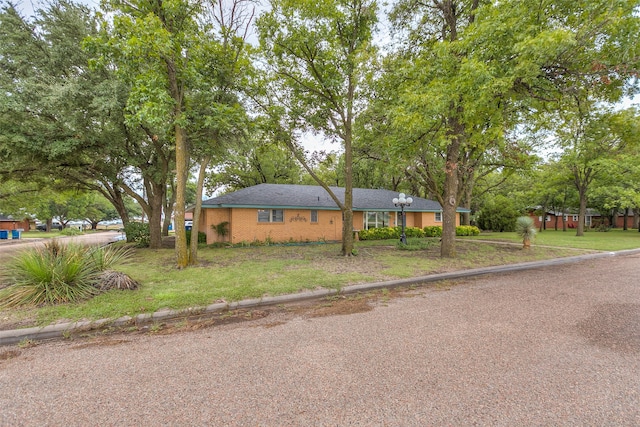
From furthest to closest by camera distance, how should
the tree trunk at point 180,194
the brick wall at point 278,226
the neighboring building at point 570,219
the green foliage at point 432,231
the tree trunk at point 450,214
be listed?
the neighboring building at point 570,219, the green foliage at point 432,231, the brick wall at point 278,226, the tree trunk at point 450,214, the tree trunk at point 180,194

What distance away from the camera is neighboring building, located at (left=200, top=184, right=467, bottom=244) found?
15.7 metres

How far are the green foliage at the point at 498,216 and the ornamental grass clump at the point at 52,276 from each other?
96.5 feet

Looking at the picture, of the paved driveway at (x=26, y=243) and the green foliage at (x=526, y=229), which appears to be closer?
the paved driveway at (x=26, y=243)

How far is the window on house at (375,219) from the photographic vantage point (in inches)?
783

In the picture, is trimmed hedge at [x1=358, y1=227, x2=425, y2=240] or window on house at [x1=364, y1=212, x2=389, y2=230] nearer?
trimmed hedge at [x1=358, y1=227, x2=425, y2=240]

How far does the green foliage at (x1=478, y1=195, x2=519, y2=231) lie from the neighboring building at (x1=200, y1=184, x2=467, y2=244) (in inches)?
392

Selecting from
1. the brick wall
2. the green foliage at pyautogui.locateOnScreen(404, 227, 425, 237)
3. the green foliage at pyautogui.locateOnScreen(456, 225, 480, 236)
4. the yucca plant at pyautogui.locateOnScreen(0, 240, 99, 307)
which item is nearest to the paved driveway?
the yucca plant at pyautogui.locateOnScreen(0, 240, 99, 307)

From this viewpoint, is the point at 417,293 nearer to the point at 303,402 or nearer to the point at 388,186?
the point at 303,402

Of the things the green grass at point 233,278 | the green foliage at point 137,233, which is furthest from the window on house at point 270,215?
the green foliage at point 137,233

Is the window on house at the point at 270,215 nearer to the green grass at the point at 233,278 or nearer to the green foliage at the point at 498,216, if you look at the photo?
the green grass at the point at 233,278

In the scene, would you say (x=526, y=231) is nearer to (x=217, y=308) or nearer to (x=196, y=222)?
(x=217, y=308)

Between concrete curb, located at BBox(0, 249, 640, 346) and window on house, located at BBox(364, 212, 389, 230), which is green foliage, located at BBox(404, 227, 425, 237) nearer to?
window on house, located at BBox(364, 212, 389, 230)

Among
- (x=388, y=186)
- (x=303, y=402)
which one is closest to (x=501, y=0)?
(x=303, y=402)

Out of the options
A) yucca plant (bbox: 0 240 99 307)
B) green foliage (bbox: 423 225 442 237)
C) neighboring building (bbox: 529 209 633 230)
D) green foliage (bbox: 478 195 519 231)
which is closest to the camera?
yucca plant (bbox: 0 240 99 307)
